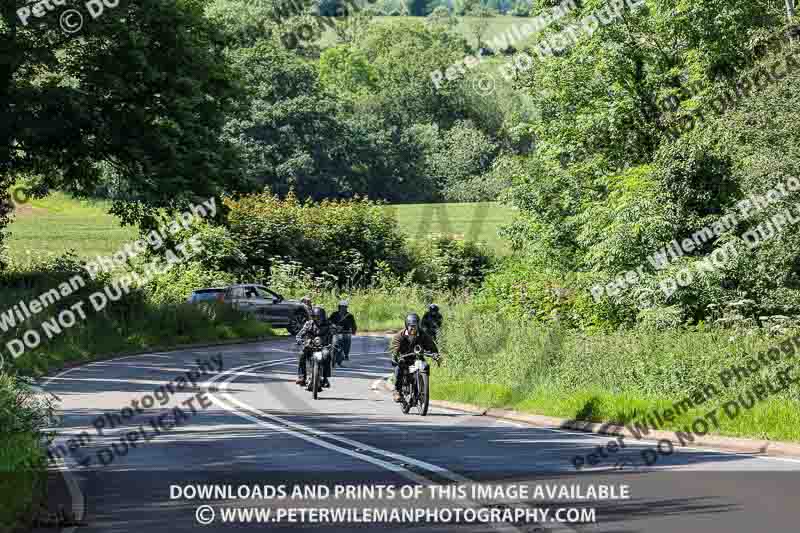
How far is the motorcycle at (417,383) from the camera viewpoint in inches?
935

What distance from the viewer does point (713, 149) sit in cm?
3431

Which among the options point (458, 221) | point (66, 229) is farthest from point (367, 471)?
point (66, 229)

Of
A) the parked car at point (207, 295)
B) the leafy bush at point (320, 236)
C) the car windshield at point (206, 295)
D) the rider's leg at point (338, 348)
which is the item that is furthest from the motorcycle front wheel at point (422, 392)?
the leafy bush at point (320, 236)

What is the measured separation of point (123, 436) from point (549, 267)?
31.5 meters

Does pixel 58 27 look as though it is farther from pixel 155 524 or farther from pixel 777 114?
pixel 155 524

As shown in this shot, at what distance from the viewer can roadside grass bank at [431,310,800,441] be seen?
64.1ft

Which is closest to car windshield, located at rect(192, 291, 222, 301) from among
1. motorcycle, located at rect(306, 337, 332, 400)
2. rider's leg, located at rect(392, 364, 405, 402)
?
motorcycle, located at rect(306, 337, 332, 400)

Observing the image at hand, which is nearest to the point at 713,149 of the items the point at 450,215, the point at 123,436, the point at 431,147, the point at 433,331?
the point at 433,331

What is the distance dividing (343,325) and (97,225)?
63.1m

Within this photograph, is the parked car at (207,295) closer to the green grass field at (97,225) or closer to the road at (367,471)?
the green grass field at (97,225)

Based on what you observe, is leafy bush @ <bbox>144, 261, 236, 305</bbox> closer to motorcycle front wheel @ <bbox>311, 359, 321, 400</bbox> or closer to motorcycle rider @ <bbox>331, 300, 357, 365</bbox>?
motorcycle rider @ <bbox>331, 300, 357, 365</bbox>

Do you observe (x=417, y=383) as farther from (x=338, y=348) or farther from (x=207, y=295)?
(x=207, y=295)

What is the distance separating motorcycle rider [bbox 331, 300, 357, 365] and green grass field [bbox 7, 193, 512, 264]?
3196cm

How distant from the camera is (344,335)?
37438 mm
